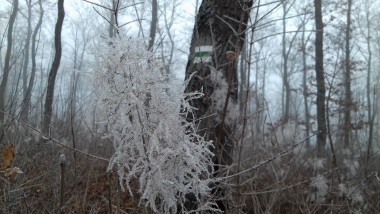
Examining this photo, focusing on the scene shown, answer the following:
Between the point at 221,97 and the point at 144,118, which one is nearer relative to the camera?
the point at 144,118

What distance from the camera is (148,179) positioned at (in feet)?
3.20

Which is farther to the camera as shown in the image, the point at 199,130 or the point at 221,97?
the point at 221,97

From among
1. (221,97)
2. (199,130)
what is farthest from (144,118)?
(221,97)

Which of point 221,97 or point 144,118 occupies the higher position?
point 221,97

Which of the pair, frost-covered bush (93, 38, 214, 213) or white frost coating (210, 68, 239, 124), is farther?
white frost coating (210, 68, 239, 124)

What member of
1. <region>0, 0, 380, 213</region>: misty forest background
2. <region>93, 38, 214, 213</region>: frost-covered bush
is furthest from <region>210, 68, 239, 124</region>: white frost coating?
<region>93, 38, 214, 213</region>: frost-covered bush

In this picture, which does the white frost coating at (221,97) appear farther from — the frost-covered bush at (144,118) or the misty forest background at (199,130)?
the frost-covered bush at (144,118)

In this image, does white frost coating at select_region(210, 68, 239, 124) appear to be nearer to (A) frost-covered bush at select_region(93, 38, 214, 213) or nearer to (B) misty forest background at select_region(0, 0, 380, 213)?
(B) misty forest background at select_region(0, 0, 380, 213)

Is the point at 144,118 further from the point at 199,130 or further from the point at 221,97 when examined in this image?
the point at 221,97

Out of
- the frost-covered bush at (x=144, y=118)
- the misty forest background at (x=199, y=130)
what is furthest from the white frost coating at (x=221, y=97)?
the frost-covered bush at (x=144, y=118)

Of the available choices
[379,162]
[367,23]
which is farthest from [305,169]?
[367,23]

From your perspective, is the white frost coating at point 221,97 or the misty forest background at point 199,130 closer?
the misty forest background at point 199,130

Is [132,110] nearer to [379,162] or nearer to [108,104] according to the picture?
[108,104]

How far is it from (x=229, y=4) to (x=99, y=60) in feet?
5.96
